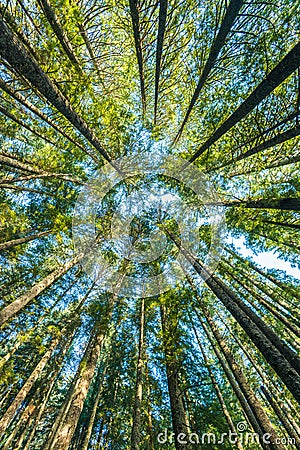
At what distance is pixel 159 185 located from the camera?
26.4 feet

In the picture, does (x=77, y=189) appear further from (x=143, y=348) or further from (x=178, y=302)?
(x=143, y=348)


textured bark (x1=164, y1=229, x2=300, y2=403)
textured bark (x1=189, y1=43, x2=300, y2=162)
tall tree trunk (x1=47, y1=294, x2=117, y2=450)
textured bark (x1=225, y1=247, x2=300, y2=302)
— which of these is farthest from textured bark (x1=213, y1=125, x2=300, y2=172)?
tall tree trunk (x1=47, y1=294, x2=117, y2=450)

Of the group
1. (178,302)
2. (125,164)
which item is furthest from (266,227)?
(125,164)

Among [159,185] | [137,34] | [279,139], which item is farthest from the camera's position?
[159,185]

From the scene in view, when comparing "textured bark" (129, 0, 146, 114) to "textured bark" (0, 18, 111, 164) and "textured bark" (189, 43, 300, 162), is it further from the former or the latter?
"textured bark" (189, 43, 300, 162)

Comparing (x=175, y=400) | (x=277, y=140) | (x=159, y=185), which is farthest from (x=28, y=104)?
(x=175, y=400)

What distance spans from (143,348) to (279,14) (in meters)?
9.52

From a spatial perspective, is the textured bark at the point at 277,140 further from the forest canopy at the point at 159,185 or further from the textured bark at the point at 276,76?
the textured bark at the point at 276,76

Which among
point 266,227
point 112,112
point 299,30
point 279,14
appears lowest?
point 299,30

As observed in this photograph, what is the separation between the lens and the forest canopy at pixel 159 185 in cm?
393

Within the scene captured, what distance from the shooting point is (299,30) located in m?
3.68

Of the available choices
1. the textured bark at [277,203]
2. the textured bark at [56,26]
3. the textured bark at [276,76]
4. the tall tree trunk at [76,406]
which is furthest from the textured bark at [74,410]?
the textured bark at [56,26]

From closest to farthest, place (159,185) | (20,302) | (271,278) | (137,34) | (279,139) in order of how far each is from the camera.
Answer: (279,139), (137,34), (20,302), (159,185), (271,278)

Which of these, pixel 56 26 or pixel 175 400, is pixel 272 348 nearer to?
pixel 175 400
